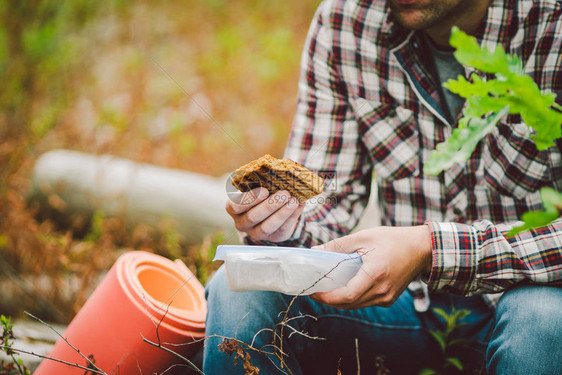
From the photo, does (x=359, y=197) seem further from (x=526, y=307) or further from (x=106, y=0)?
(x=106, y=0)

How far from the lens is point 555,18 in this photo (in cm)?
121

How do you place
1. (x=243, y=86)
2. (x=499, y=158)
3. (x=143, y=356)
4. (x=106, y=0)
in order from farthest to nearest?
(x=106, y=0)
(x=243, y=86)
(x=499, y=158)
(x=143, y=356)

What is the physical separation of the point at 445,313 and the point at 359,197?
470 mm

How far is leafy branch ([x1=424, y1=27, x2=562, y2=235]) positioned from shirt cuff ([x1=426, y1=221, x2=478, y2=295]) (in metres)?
0.43

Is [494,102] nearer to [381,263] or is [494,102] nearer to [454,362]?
[381,263]

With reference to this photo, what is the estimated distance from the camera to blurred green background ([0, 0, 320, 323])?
7.27 feet

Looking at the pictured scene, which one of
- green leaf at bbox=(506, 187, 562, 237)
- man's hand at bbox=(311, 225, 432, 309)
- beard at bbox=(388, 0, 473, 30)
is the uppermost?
beard at bbox=(388, 0, 473, 30)

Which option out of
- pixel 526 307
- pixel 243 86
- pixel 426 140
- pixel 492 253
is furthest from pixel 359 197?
pixel 243 86

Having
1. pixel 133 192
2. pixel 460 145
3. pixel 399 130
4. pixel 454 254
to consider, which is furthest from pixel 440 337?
pixel 133 192

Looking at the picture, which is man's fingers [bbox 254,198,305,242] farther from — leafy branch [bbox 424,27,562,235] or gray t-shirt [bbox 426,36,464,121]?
gray t-shirt [bbox 426,36,464,121]

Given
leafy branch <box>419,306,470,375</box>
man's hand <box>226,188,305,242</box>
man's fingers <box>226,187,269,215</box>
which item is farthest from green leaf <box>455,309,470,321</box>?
man's fingers <box>226,187,269,215</box>

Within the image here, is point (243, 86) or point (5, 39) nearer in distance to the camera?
point (5, 39)

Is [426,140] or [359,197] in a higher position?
[426,140]

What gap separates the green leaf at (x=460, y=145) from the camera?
2.03ft
